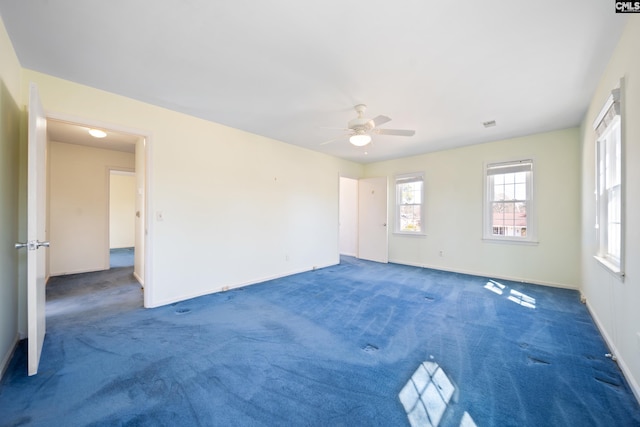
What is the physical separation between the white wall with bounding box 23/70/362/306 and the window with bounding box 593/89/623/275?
4.18 meters

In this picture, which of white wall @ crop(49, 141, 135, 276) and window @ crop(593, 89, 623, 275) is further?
white wall @ crop(49, 141, 135, 276)

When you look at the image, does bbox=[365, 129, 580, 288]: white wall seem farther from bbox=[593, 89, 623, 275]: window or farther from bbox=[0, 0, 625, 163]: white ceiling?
bbox=[593, 89, 623, 275]: window

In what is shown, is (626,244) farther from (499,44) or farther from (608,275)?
(499,44)

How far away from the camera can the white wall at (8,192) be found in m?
1.98

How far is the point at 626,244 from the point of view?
195 cm

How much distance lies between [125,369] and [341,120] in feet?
11.8

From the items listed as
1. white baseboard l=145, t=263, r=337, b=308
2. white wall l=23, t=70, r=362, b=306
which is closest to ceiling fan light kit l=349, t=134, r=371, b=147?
white wall l=23, t=70, r=362, b=306

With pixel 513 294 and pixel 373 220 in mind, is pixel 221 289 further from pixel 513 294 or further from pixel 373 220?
pixel 513 294

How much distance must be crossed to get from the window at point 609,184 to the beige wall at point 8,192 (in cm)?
490

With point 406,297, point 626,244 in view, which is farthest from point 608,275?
point 406,297

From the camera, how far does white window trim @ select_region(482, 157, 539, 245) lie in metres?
4.45

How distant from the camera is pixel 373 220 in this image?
21.5 ft

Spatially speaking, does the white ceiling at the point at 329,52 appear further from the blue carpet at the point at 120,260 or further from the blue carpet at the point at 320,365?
the blue carpet at the point at 120,260

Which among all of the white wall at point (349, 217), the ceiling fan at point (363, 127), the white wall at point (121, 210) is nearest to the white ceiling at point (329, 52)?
the ceiling fan at point (363, 127)
